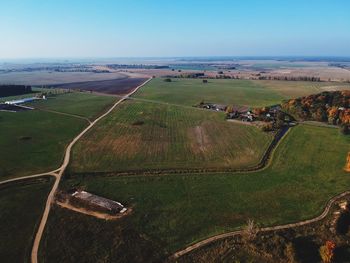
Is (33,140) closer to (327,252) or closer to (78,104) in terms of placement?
(78,104)

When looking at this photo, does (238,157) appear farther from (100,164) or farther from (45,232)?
(45,232)

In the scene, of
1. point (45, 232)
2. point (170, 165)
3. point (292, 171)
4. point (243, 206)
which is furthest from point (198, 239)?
point (292, 171)

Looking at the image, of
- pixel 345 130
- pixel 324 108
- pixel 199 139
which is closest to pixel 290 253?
pixel 199 139

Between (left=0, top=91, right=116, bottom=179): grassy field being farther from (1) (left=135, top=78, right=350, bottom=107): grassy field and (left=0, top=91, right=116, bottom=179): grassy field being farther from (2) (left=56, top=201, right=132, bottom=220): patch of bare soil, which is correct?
(1) (left=135, top=78, right=350, bottom=107): grassy field

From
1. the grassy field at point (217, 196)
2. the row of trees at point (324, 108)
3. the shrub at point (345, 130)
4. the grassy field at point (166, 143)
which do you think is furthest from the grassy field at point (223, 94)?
the grassy field at point (217, 196)

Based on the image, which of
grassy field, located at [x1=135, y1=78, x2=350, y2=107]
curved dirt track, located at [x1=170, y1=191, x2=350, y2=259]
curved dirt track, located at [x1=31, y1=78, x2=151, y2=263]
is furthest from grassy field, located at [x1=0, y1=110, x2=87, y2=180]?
grassy field, located at [x1=135, y1=78, x2=350, y2=107]

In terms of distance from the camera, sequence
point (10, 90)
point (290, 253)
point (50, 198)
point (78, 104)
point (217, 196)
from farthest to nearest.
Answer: point (10, 90)
point (78, 104)
point (217, 196)
point (50, 198)
point (290, 253)

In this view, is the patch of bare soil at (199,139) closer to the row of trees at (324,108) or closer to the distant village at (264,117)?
the distant village at (264,117)
